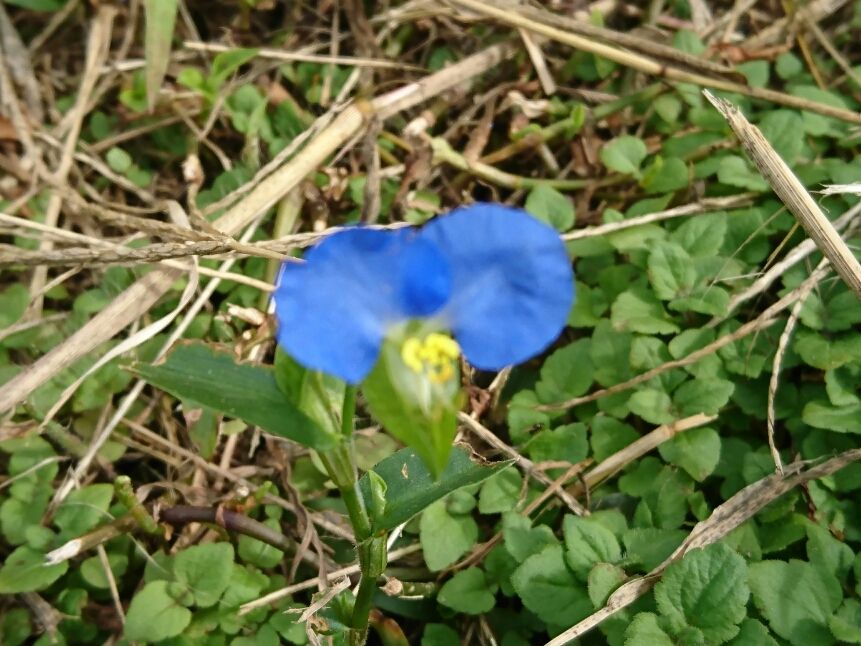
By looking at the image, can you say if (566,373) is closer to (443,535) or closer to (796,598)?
(443,535)

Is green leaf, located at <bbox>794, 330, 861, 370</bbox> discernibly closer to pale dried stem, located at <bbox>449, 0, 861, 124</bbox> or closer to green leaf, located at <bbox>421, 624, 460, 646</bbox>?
pale dried stem, located at <bbox>449, 0, 861, 124</bbox>

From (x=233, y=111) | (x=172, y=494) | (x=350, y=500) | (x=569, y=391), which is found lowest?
(x=172, y=494)

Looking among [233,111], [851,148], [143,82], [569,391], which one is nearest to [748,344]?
[569,391]

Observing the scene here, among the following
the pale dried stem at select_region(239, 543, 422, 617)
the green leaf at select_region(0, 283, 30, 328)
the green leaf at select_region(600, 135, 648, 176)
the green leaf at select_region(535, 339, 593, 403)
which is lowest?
the pale dried stem at select_region(239, 543, 422, 617)

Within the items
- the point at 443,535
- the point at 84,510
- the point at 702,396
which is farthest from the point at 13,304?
the point at 702,396

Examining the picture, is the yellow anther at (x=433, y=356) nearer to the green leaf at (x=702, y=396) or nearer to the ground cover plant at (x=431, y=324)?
the ground cover plant at (x=431, y=324)

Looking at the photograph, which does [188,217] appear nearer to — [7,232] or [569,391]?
[7,232]

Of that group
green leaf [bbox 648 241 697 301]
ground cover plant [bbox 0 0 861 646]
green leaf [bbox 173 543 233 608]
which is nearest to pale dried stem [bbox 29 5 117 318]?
ground cover plant [bbox 0 0 861 646]
